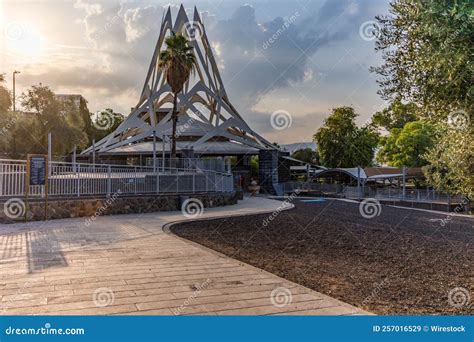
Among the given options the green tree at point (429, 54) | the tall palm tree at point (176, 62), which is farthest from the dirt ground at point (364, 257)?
the tall palm tree at point (176, 62)

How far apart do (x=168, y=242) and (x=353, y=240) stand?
5.05 meters

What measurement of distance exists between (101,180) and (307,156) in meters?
53.5

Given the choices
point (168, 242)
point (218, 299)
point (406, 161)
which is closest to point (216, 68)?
point (406, 161)

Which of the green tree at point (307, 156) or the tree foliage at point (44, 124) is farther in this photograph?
the green tree at point (307, 156)

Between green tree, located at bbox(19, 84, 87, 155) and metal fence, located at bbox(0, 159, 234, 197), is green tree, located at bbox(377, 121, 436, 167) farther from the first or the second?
green tree, located at bbox(19, 84, 87, 155)

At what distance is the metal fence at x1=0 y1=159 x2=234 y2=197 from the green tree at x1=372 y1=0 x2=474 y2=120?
465 inches

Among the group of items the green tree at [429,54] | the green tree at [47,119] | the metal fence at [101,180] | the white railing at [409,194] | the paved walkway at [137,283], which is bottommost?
the white railing at [409,194]

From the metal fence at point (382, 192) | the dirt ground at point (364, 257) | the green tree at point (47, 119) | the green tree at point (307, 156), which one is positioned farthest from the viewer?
the green tree at point (307, 156)

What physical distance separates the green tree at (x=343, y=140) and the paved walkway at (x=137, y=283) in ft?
149

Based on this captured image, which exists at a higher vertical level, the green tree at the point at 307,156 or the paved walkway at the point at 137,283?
the green tree at the point at 307,156

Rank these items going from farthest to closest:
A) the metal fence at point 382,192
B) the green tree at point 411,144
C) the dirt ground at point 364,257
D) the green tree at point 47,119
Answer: the green tree at point 411,144 < the green tree at point 47,119 < the metal fence at point 382,192 < the dirt ground at point 364,257

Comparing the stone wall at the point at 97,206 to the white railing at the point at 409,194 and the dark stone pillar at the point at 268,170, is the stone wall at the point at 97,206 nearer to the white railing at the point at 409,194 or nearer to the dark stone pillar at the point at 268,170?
the white railing at the point at 409,194

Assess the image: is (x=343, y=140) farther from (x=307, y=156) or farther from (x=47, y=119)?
(x=47, y=119)

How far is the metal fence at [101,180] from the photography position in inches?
528
